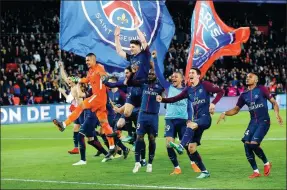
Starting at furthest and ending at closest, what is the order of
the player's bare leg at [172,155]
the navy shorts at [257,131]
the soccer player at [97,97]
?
the soccer player at [97,97] < the player's bare leg at [172,155] < the navy shorts at [257,131]

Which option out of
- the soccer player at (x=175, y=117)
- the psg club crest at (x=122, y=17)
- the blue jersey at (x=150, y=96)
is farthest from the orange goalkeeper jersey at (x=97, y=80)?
the psg club crest at (x=122, y=17)

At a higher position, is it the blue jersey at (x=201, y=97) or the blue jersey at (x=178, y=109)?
the blue jersey at (x=201, y=97)

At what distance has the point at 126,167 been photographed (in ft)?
64.8

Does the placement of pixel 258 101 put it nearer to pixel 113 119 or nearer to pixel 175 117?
pixel 175 117

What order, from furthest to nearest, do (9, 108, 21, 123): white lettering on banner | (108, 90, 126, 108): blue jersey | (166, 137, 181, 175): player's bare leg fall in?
(9, 108, 21, 123): white lettering on banner → (108, 90, 126, 108): blue jersey → (166, 137, 181, 175): player's bare leg

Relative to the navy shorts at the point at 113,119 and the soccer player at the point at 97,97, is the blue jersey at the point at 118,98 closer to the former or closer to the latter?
the navy shorts at the point at 113,119

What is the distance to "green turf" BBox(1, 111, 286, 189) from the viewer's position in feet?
54.3

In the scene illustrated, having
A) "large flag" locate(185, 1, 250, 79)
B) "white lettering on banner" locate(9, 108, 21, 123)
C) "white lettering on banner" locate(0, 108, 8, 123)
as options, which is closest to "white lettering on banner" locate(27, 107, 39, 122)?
"white lettering on banner" locate(9, 108, 21, 123)

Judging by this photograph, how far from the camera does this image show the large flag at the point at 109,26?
89.2ft

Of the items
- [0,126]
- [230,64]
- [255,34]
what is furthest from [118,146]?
[255,34]

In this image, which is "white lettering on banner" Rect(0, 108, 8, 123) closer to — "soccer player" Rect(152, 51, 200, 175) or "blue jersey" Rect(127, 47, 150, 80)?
"soccer player" Rect(152, 51, 200, 175)

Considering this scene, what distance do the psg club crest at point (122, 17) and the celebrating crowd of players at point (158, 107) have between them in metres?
7.17

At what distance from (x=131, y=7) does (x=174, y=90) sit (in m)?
12.1

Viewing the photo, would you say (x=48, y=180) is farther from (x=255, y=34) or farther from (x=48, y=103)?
(x=255, y=34)
